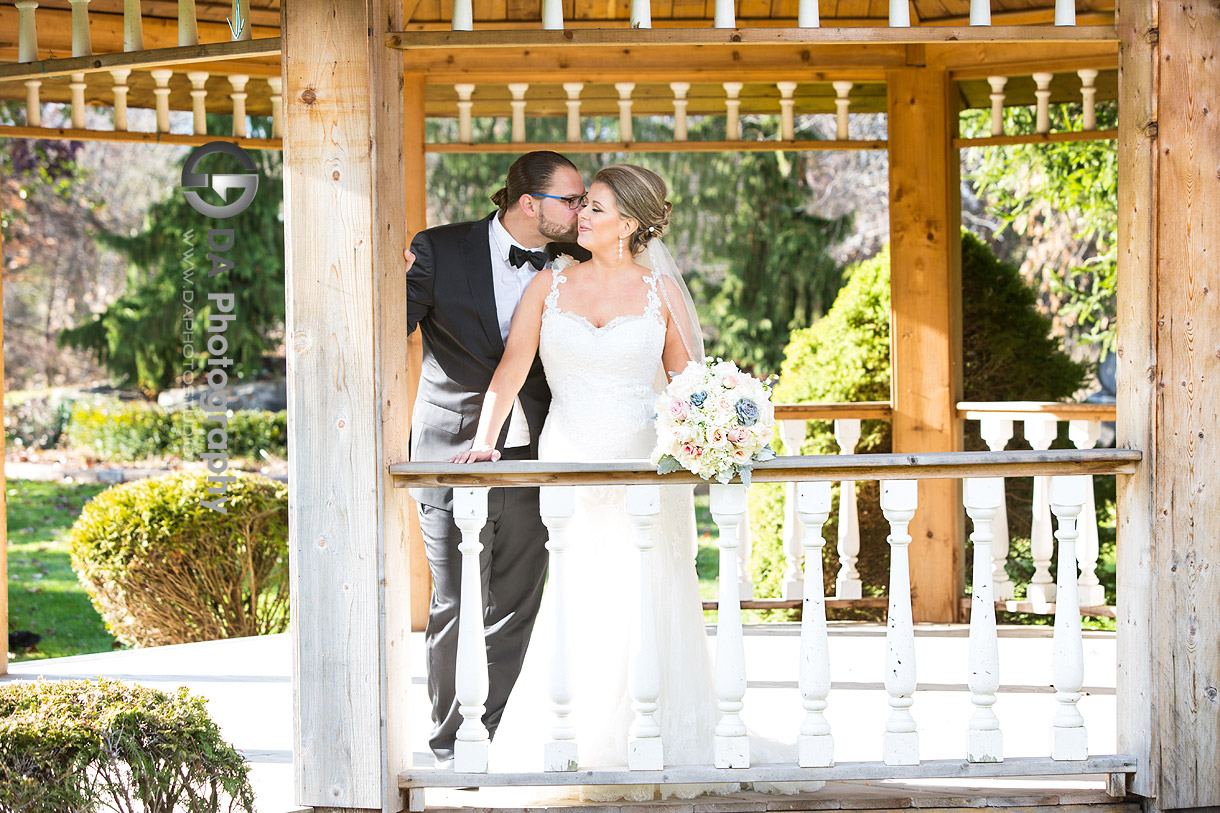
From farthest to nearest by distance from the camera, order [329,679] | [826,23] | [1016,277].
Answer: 1. [1016,277]
2. [826,23]
3. [329,679]

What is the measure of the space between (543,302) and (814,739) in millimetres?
1468

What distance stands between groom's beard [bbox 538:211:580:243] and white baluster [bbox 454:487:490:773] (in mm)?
1004

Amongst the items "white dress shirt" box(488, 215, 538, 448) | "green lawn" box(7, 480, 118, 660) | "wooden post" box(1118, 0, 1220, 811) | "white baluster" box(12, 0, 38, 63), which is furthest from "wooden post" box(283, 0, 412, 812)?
"green lawn" box(7, 480, 118, 660)

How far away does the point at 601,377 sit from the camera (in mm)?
3430

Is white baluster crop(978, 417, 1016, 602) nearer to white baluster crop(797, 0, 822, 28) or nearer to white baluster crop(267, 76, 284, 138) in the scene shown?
white baluster crop(797, 0, 822, 28)

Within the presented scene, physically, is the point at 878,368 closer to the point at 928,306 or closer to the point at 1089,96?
the point at 928,306

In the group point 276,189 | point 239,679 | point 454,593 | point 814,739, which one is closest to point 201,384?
point 276,189

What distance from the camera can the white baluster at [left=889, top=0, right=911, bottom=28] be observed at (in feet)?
9.82

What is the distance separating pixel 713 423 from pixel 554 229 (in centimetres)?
111

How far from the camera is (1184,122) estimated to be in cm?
301

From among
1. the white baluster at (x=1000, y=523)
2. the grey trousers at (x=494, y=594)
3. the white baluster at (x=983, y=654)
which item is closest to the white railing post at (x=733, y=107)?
the white baluster at (x=1000, y=523)

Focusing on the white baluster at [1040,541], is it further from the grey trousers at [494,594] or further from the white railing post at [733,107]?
the grey trousers at [494,594]

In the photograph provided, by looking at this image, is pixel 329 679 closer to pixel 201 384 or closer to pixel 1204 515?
pixel 1204 515

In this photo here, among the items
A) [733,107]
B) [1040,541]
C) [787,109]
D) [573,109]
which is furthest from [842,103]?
[1040,541]
